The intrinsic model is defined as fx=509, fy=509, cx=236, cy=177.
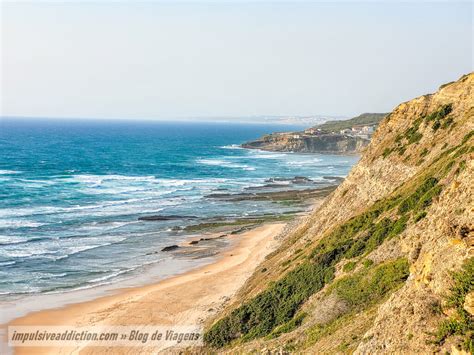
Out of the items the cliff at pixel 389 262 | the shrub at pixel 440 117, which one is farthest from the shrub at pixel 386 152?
the shrub at pixel 440 117

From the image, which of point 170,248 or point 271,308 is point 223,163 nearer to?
point 170,248

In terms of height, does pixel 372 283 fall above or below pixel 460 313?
below

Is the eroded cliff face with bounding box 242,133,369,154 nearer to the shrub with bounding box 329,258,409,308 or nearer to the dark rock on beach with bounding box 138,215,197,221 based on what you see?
the dark rock on beach with bounding box 138,215,197,221

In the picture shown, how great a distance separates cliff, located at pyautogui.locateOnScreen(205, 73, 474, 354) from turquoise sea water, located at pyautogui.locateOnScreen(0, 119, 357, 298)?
18590 millimetres

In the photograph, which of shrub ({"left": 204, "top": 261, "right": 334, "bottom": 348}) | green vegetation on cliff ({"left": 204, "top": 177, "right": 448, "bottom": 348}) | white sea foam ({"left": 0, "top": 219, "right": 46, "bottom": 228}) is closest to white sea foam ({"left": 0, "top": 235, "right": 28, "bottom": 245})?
white sea foam ({"left": 0, "top": 219, "right": 46, "bottom": 228})

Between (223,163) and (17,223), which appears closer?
(17,223)

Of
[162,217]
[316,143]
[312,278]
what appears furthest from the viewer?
[316,143]

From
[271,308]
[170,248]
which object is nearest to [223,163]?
[170,248]

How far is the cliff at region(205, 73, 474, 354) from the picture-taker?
13.3 m

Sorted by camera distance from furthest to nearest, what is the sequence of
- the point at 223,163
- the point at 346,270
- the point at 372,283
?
the point at 223,163 → the point at 346,270 → the point at 372,283

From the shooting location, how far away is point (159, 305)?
34.9m

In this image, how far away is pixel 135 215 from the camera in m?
65.1

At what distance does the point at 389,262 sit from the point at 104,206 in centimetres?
5431

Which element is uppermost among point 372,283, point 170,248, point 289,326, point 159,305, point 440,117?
point 440,117
